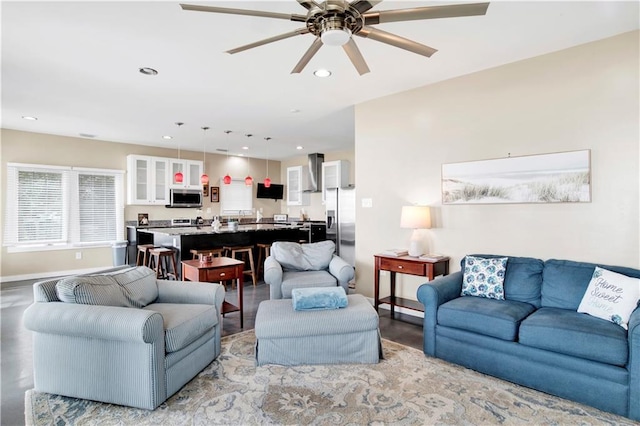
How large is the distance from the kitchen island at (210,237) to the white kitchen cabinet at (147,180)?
922mm

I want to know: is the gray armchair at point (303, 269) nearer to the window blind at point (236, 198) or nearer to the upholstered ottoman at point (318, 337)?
the upholstered ottoman at point (318, 337)

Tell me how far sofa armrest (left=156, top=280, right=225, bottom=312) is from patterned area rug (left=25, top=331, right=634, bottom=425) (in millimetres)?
548

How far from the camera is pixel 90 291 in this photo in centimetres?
242

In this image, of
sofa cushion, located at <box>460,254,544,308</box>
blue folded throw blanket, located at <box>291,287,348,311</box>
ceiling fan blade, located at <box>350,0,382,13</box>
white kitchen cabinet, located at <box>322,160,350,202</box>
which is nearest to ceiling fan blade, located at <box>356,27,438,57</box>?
ceiling fan blade, located at <box>350,0,382,13</box>

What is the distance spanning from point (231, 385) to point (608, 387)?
2.53 metres

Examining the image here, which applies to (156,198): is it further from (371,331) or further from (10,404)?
(371,331)

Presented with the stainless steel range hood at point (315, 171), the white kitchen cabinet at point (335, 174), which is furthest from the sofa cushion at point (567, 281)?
the stainless steel range hood at point (315, 171)

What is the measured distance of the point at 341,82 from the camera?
4.00 metres

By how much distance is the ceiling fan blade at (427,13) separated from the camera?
1834mm

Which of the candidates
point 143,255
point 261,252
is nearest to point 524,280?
point 261,252

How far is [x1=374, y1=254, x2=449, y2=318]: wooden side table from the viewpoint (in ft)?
12.2

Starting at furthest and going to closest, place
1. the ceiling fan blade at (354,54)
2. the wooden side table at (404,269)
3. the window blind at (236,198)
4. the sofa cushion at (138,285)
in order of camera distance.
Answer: the window blind at (236,198) → the wooden side table at (404,269) → the sofa cushion at (138,285) → the ceiling fan blade at (354,54)

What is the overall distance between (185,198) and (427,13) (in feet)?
24.4

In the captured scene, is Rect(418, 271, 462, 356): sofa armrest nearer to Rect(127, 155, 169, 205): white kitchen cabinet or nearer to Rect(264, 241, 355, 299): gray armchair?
Rect(264, 241, 355, 299): gray armchair
